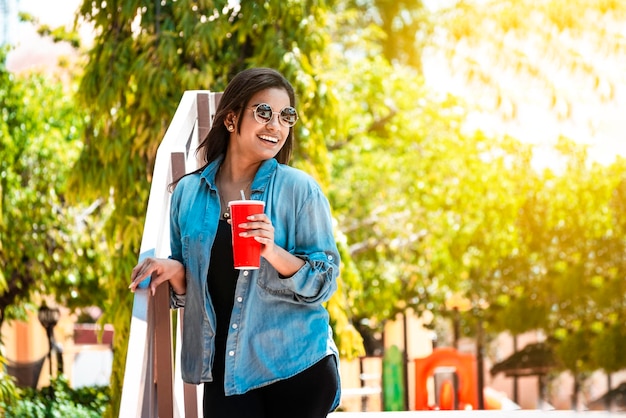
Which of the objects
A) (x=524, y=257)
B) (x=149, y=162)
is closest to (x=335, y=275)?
(x=149, y=162)

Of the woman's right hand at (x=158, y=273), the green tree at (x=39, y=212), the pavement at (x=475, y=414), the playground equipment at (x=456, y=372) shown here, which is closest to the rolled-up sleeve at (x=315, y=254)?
the woman's right hand at (x=158, y=273)

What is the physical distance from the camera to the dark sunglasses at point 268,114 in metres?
2.13

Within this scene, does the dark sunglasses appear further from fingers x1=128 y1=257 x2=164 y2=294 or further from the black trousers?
the black trousers

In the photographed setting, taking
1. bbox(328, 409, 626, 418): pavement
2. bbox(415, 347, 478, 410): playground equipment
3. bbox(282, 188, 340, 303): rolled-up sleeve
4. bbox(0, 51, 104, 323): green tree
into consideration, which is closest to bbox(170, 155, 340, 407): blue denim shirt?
bbox(282, 188, 340, 303): rolled-up sleeve

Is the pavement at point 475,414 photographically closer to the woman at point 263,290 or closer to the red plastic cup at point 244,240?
the woman at point 263,290

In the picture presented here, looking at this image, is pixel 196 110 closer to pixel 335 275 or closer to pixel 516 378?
pixel 335 275

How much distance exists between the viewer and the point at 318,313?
2.08 m

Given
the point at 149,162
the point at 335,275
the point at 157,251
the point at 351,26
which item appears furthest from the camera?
the point at 351,26

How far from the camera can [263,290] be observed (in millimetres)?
2029

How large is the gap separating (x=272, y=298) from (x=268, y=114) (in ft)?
1.28

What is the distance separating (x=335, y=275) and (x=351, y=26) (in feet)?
51.5

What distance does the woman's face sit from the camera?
2137mm

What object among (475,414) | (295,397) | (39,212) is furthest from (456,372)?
(295,397)

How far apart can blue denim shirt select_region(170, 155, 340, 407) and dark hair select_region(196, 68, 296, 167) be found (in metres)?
0.16
